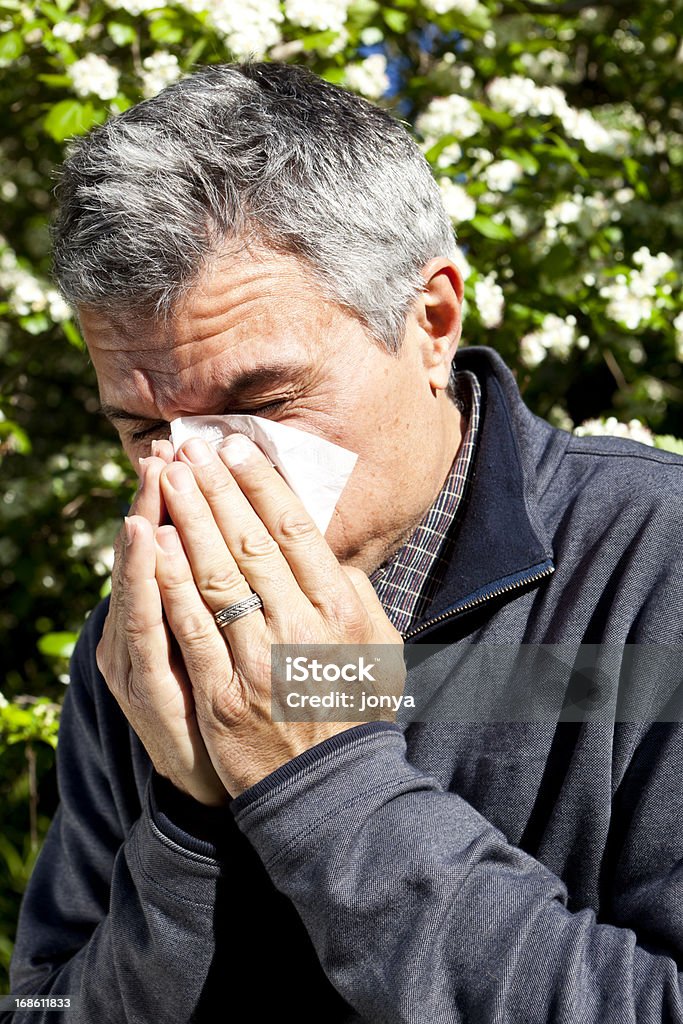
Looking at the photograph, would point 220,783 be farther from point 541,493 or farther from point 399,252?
point 399,252

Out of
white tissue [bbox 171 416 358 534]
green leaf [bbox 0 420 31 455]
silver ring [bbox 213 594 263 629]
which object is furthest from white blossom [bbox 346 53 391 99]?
silver ring [bbox 213 594 263 629]

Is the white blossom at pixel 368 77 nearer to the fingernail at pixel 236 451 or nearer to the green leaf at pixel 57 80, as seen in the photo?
the green leaf at pixel 57 80

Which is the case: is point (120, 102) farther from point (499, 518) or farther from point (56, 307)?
point (499, 518)

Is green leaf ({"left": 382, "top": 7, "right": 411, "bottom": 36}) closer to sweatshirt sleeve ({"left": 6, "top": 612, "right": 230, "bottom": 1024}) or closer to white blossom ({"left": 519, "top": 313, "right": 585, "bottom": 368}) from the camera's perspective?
white blossom ({"left": 519, "top": 313, "right": 585, "bottom": 368})

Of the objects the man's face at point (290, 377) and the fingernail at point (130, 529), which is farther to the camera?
the man's face at point (290, 377)

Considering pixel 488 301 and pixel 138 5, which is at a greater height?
pixel 138 5

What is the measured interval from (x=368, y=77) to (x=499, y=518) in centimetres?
193

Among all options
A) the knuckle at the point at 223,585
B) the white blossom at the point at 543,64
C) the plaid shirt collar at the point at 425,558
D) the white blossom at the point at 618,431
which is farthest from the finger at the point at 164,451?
the white blossom at the point at 543,64

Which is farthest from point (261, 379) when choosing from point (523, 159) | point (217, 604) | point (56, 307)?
point (523, 159)

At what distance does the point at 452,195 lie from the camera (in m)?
2.84

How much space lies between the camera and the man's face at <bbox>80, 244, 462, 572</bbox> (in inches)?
62.3

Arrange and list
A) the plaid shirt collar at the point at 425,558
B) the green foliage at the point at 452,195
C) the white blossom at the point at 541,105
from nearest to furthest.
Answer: the plaid shirt collar at the point at 425,558
the green foliage at the point at 452,195
the white blossom at the point at 541,105

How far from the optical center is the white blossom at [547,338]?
3109mm

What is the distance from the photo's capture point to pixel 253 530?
1.44m
